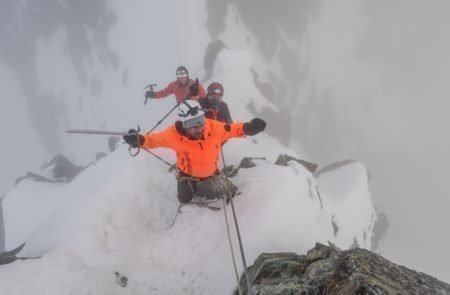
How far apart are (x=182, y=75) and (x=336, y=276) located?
458 inches

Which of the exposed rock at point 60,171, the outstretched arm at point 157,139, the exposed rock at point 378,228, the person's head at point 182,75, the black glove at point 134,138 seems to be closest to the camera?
the black glove at point 134,138

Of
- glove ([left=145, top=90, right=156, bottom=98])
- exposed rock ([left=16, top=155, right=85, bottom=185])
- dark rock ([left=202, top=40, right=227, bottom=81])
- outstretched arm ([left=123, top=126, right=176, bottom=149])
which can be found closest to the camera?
outstretched arm ([left=123, top=126, right=176, bottom=149])

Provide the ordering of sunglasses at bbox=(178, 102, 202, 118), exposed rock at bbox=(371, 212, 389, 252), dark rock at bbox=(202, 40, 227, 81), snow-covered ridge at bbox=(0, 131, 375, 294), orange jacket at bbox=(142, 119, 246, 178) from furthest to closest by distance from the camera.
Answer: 1. exposed rock at bbox=(371, 212, 389, 252)
2. dark rock at bbox=(202, 40, 227, 81)
3. orange jacket at bbox=(142, 119, 246, 178)
4. sunglasses at bbox=(178, 102, 202, 118)
5. snow-covered ridge at bbox=(0, 131, 375, 294)

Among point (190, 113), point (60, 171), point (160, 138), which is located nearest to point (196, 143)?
point (160, 138)

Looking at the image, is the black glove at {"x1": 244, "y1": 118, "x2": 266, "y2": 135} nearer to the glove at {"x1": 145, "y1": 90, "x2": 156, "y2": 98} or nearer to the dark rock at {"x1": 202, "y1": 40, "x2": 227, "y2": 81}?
the glove at {"x1": 145, "y1": 90, "x2": 156, "y2": 98}

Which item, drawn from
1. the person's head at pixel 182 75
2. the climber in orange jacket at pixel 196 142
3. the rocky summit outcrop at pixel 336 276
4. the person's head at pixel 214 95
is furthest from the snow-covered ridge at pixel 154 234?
the person's head at pixel 182 75

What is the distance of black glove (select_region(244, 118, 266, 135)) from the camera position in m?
9.15

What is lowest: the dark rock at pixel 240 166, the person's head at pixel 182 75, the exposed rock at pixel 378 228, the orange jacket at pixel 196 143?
the exposed rock at pixel 378 228

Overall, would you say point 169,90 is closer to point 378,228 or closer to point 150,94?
point 150,94

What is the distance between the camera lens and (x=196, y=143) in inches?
381

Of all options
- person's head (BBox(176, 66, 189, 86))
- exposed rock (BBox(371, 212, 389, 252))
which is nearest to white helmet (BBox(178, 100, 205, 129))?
person's head (BBox(176, 66, 189, 86))

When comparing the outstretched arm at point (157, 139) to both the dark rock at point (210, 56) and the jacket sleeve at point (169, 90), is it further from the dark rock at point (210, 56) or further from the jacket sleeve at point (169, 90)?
the dark rock at point (210, 56)

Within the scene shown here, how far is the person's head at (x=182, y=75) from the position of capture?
16.1 m

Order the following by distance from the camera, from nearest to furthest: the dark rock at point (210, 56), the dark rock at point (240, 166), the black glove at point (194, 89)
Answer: the dark rock at point (240, 166), the black glove at point (194, 89), the dark rock at point (210, 56)
